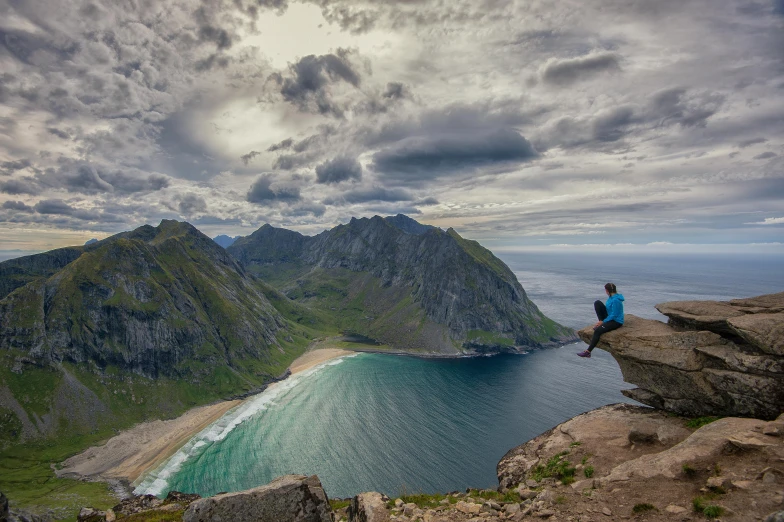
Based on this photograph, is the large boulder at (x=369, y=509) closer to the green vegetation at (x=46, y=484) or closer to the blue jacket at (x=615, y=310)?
the blue jacket at (x=615, y=310)

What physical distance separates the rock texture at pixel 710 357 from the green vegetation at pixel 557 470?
6.62 metres

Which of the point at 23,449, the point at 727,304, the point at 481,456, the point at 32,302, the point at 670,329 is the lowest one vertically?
the point at 23,449

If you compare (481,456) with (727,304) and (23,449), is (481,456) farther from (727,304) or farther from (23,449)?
(23,449)

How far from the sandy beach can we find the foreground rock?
143682 millimetres

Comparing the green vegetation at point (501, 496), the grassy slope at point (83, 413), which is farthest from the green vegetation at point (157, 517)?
the grassy slope at point (83, 413)

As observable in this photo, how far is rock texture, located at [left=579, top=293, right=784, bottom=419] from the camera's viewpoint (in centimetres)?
1998

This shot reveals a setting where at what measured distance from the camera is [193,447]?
418ft

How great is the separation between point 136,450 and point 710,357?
176529mm

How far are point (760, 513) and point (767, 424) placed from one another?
6912mm

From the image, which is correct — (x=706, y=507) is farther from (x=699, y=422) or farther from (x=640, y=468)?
(x=699, y=422)

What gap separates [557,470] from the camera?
2222 cm

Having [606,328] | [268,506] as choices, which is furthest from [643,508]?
[268,506]

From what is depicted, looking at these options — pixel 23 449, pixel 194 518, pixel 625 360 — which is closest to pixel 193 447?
pixel 23 449

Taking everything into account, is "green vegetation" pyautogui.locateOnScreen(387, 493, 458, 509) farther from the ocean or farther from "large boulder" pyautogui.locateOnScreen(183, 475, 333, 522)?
the ocean
